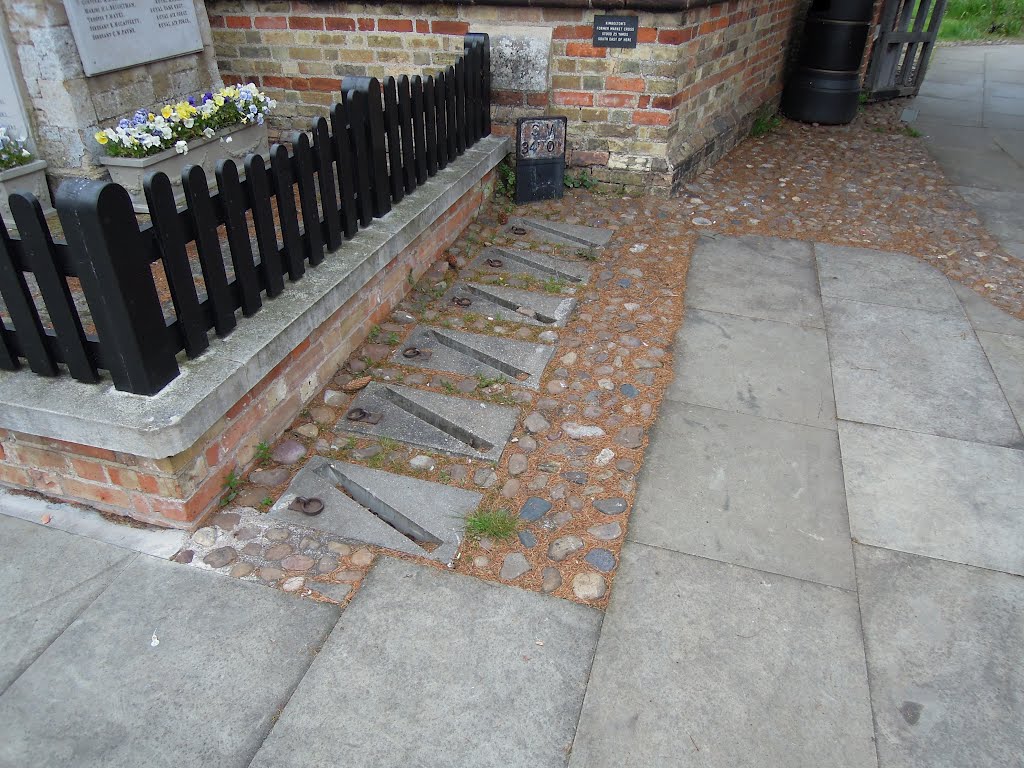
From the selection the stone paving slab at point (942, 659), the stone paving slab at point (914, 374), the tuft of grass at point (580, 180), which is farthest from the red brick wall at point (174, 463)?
the tuft of grass at point (580, 180)

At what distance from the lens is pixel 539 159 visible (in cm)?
564

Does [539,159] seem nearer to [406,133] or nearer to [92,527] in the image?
[406,133]

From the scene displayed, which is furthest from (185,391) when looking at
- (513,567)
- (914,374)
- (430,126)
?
(914,374)

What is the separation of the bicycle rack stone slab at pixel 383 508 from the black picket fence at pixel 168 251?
69 centimetres

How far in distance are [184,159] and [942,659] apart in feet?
16.2

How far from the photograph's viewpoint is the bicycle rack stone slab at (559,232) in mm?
5211

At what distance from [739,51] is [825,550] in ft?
18.5

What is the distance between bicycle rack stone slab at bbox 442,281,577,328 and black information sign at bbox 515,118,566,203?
4.89 feet

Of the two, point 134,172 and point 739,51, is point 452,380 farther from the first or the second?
point 739,51

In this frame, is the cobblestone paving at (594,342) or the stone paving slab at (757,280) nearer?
the cobblestone paving at (594,342)

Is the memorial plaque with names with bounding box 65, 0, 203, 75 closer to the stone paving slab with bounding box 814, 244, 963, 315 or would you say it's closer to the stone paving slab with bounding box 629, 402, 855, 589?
the stone paving slab with bounding box 629, 402, 855, 589

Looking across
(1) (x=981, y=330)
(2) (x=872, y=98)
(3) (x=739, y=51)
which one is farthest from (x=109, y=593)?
(2) (x=872, y=98)

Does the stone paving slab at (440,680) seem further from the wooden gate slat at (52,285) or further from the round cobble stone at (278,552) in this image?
the wooden gate slat at (52,285)

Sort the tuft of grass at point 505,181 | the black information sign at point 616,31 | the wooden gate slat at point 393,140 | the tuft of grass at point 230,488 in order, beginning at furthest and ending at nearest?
1. the tuft of grass at point 505,181
2. the black information sign at point 616,31
3. the wooden gate slat at point 393,140
4. the tuft of grass at point 230,488
